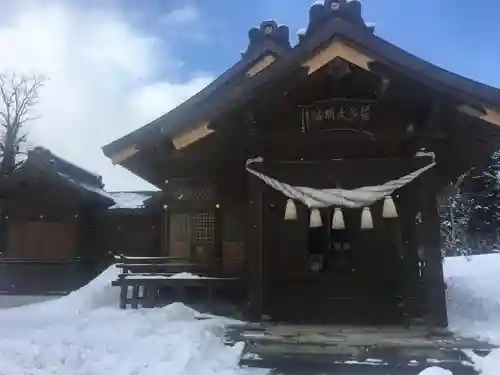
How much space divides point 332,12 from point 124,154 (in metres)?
5.86

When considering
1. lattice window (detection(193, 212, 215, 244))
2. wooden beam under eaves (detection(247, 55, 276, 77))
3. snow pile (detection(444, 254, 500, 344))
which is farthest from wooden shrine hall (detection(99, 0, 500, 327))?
wooden beam under eaves (detection(247, 55, 276, 77))

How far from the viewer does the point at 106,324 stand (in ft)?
26.1

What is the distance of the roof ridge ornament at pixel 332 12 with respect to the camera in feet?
37.9

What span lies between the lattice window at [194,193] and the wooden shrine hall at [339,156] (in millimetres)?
1370

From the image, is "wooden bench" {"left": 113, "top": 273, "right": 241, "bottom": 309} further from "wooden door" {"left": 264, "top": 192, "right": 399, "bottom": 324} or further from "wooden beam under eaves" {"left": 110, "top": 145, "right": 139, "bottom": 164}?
"wooden beam under eaves" {"left": 110, "top": 145, "right": 139, "bottom": 164}

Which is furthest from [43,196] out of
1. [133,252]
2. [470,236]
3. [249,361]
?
[470,236]

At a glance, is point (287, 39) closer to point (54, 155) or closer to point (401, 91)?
point (401, 91)

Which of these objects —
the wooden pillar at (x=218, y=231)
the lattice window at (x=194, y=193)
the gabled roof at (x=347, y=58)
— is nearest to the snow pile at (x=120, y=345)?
the wooden pillar at (x=218, y=231)

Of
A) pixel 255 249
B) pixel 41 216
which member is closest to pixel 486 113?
pixel 255 249

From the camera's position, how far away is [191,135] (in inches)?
346

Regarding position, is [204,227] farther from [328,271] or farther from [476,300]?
[476,300]

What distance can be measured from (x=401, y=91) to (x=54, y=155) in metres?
18.1

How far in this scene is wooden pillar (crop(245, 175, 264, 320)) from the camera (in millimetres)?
8344

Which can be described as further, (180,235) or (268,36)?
(268,36)
